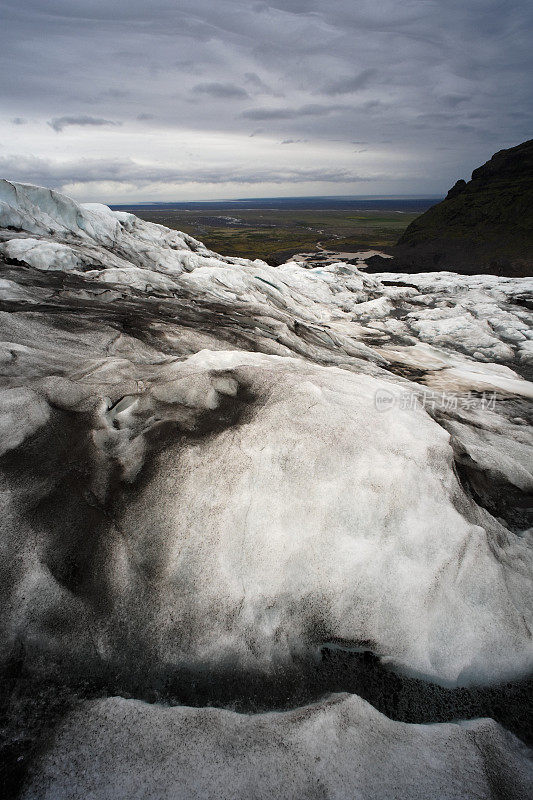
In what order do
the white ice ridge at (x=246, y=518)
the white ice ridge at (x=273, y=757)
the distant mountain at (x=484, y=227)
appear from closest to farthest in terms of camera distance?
the white ice ridge at (x=273, y=757) → the white ice ridge at (x=246, y=518) → the distant mountain at (x=484, y=227)

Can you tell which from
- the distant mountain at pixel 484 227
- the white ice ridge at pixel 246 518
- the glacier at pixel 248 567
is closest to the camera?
the glacier at pixel 248 567

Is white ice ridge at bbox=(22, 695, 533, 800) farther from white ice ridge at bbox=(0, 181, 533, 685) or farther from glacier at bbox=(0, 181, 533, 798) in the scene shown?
white ice ridge at bbox=(0, 181, 533, 685)

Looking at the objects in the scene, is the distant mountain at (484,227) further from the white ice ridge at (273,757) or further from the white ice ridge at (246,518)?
the white ice ridge at (273,757)

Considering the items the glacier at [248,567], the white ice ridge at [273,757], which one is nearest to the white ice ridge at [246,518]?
the glacier at [248,567]

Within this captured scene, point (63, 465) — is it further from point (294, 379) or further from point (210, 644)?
point (294, 379)

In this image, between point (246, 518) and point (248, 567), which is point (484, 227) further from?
point (248, 567)

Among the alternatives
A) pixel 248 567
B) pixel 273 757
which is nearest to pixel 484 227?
pixel 248 567

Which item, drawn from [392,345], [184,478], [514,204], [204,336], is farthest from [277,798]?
[514,204]
